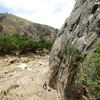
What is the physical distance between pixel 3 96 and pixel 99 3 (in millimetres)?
24322

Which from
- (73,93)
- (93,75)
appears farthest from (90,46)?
(73,93)

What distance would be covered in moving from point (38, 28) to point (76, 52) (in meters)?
164

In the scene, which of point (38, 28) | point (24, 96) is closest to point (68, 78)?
point (24, 96)

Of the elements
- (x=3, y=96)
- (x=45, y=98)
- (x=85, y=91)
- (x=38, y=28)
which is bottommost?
(x=45, y=98)

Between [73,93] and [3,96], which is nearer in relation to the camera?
[73,93]

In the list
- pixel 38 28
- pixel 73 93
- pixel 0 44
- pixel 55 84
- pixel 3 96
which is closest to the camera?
pixel 73 93

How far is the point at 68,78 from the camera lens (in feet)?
41.0

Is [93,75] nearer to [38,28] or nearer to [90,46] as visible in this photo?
[90,46]

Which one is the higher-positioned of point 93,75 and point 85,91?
point 93,75

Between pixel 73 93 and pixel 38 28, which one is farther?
pixel 38 28

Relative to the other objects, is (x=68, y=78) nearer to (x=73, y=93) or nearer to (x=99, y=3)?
(x=73, y=93)

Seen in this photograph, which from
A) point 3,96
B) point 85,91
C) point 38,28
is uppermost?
point 38,28

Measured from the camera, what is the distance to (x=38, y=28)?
165125 millimetres

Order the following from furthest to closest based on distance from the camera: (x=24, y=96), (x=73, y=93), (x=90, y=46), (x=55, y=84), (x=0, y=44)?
(x=0, y=44) < (x=55, y=84) < (x=24, y=96) < (x=73, y=93) < (x=90, y=46)
